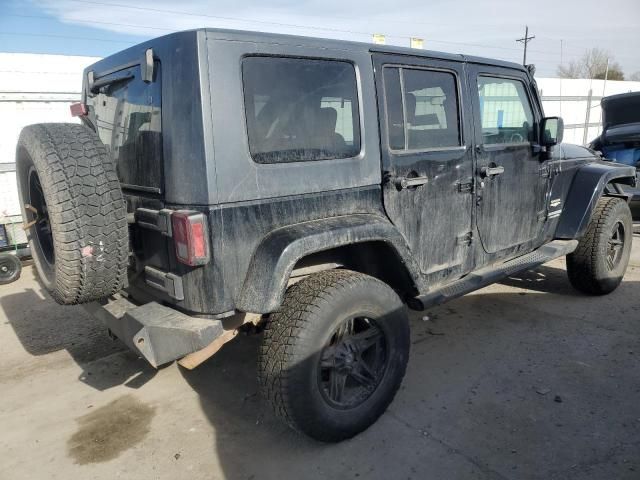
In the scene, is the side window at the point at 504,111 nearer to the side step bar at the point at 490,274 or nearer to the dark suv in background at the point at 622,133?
the side step bar at the point at 490,274

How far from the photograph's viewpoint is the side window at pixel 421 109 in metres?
2.93

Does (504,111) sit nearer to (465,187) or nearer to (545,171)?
(545,171)

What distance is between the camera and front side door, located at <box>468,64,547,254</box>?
347 cm

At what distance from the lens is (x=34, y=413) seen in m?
3.12

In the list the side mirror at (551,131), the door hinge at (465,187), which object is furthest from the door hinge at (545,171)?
the door hinge at (465,187)

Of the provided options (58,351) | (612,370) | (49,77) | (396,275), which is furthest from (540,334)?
(49,77)

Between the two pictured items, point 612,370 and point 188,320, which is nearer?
point 188,320

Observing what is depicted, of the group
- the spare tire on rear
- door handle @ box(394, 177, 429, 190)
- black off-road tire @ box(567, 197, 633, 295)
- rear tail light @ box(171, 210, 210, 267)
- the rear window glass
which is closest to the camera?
rear tail light @ box(171, 210, 210, 267)

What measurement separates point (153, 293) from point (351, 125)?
140cm

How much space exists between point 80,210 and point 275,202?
89 cm

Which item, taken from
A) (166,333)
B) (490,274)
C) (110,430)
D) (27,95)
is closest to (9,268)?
(27,95)

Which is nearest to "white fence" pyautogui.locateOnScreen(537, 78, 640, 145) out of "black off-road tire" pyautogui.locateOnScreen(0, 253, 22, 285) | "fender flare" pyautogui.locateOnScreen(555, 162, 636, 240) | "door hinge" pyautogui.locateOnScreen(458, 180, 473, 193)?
"fender flare" pyautogui.locateOnScreen(555, 162, 636, 240)

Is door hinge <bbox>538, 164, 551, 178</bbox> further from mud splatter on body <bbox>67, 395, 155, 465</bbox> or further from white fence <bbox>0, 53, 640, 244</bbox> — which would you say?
white fence <bbox>0, 53, 640, 244</bbox>

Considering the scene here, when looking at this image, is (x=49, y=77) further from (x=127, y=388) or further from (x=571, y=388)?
(x=571, y=388)
